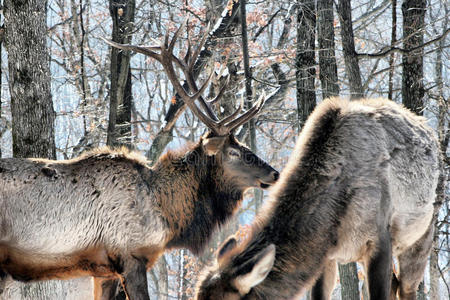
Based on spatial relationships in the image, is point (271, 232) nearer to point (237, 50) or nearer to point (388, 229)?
point (388, 229)

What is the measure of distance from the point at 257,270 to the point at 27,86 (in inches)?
163

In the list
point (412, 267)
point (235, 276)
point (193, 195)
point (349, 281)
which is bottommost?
point (349, 281)

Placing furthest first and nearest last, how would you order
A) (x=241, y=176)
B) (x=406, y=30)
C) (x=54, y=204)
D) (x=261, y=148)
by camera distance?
(x=261, y=148) < (x=406, y=30) < (x=241, y=176) < (x=54, y=204)

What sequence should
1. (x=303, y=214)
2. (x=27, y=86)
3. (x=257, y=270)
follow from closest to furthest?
(x=257, y=270) → (x=303, y=214) → (x=27, y=86)

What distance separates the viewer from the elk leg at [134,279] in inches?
212

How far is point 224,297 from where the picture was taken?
12.3 feet

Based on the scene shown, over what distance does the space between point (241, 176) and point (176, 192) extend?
0.83 metres

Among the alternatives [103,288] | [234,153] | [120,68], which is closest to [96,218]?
[103,288]

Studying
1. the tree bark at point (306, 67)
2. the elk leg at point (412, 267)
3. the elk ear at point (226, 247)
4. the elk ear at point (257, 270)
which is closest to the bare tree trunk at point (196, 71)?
the tree bark at point (306, 67)

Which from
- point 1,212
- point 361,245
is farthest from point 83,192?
point 361,245

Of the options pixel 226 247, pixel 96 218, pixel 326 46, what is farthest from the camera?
pixel 326 46

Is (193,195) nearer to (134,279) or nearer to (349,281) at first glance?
(134,279)

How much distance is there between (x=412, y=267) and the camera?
6.23 m

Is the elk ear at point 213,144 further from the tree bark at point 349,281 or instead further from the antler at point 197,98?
the tree bark at point 349,281
